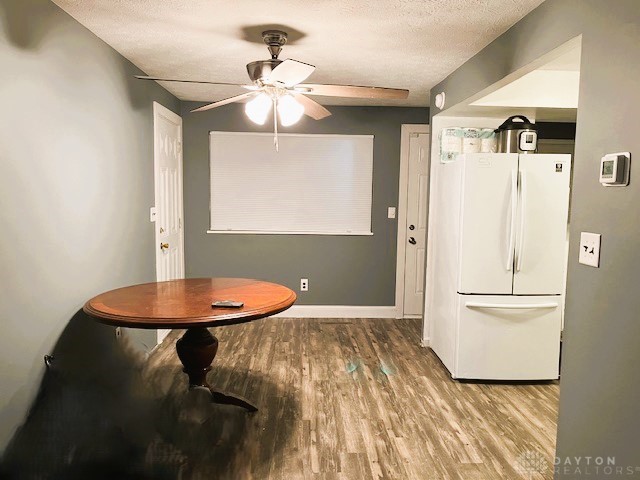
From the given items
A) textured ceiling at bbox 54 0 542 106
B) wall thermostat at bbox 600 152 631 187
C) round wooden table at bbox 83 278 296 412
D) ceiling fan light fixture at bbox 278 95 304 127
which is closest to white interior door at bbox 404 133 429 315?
textured ceiling at bbox 54 0 542 106

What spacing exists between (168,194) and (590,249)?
11.7 feet

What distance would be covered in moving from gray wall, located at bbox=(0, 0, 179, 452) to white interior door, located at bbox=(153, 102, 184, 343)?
0.72 meters

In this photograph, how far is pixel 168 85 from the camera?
3.96 meters

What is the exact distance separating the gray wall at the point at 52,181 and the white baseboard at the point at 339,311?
7.21 feet

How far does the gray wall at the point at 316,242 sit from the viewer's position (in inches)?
189

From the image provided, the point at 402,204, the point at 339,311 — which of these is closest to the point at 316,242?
the point at 339,311

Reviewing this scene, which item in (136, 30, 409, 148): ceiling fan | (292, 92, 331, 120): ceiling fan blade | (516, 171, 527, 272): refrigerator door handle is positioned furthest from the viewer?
(516, 171, 527, 272): refrigerator door handle

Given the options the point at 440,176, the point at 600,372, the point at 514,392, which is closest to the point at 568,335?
the point at 600,372

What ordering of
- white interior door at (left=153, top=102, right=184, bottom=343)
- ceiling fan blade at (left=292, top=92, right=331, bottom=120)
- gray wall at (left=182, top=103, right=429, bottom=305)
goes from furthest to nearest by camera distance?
1. gray wall at (left=182, top=103, right=429, bottom=305)
2. white interior door at (left=153, top=102, right=184, bottom=343)
3. ceiling fan blade at (left=292, top=92, right=331, bottom=120)

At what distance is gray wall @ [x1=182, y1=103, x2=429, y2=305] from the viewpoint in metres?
4.80

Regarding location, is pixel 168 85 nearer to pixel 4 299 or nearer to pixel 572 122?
pixel 4 299

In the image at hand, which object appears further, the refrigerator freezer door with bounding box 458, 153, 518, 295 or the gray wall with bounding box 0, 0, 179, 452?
the refrigerator freezer door with bounding box 458, 153, 518, 295

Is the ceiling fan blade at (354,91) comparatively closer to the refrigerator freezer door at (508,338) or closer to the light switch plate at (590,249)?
the light switch plate at (590,249)

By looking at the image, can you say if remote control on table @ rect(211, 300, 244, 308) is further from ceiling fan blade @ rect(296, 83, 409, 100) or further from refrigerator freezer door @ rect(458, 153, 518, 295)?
refrigerator freezer door @ rect(458, 153, 518, 295)
